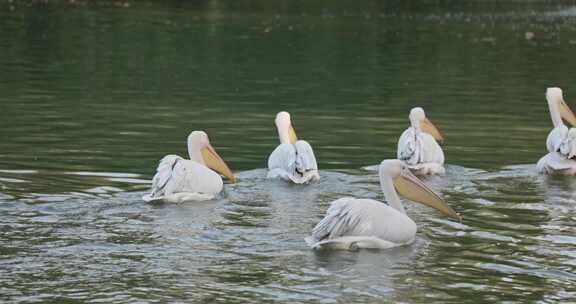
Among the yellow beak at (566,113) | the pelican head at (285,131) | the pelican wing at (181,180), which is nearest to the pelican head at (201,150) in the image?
the pelican wing at (181,180)

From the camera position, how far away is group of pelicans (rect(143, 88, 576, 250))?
8.17 m

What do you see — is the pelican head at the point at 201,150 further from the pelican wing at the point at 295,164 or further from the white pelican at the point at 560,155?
the white pelican at the point at 560,155

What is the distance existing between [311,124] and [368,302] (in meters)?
8.34

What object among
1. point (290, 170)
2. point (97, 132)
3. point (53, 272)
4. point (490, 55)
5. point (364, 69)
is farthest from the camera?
point (490, 55)

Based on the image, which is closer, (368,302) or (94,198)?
(368,302)

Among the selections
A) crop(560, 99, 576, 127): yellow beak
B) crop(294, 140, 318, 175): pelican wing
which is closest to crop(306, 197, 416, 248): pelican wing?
crop(294, 140, 318, 175): pelican wing

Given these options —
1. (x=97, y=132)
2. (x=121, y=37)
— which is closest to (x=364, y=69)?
(x=121, y=37)

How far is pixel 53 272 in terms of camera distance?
289 inches

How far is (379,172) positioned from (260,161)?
3183 mm

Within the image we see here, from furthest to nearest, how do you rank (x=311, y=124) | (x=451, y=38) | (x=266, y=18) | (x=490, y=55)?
(x=266, y=18)
(x=451, y=38)
(x=490, y=55)
(x=311, y=124)

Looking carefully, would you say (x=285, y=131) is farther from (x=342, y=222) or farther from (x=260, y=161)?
(x=342, y=222)

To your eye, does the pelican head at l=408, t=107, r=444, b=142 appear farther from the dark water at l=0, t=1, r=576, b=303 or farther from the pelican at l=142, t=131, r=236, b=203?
the pelican at l=142, t=131, r=236, b=203

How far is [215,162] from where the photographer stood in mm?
10945

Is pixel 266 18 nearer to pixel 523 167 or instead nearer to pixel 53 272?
pixel 523 167
